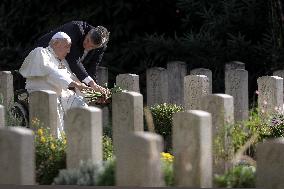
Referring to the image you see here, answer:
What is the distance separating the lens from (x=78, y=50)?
859cm

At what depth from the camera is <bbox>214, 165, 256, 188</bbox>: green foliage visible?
454 cm

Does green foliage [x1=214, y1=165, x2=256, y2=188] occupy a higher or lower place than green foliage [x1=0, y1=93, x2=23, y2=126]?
lower

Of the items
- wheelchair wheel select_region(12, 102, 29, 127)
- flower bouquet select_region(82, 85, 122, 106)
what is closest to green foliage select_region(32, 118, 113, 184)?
wheelchair wheel select_region(12, 102, 29, 127)

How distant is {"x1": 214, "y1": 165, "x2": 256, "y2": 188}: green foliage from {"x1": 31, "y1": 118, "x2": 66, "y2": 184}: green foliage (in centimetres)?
140

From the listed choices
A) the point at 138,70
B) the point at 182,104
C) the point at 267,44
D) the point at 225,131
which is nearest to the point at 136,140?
the point at 225,131

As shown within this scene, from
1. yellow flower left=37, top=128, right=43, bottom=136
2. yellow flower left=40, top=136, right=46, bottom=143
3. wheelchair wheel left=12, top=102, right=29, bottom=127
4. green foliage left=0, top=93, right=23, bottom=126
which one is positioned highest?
wheelchair wheel left=12, top=102, right=29, bottom=127

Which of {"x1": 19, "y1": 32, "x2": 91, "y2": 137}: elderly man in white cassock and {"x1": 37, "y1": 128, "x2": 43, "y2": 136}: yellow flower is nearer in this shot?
{"x1": 37, "y1": 128, "x2": 43, "y2": 136}: yellow flower

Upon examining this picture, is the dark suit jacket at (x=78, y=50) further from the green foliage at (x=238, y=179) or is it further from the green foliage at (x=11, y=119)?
the green foliage at (x=238, y=179)

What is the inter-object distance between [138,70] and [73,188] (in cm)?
728

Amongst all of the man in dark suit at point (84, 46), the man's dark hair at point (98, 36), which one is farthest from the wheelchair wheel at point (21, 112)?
the man's dark hair at point (98, 36)

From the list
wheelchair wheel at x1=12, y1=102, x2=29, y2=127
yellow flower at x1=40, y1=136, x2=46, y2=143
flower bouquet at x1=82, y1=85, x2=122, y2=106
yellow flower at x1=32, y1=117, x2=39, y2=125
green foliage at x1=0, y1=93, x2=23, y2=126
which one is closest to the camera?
yellow flower at x1=32, y1=117, x2=39, y2=125

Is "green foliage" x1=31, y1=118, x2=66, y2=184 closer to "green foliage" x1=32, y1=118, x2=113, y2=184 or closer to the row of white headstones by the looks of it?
"green foliage" x1=32, y1=118, x2=113, y2=184

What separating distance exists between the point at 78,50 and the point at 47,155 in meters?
2.94

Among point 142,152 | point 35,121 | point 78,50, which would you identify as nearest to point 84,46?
point 78,50
